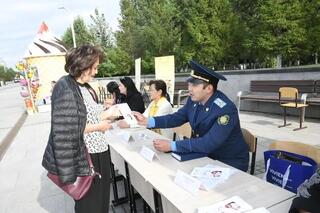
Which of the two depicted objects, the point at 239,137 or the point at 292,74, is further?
the point at 292,74

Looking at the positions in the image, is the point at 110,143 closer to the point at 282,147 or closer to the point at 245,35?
the point at 282,147

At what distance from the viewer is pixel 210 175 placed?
199cm

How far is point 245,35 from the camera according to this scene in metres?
14.5

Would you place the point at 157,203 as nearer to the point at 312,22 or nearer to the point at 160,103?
the point at 160,103

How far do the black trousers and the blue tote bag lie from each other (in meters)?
1.27

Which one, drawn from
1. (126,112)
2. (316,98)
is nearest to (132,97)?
(126,112)

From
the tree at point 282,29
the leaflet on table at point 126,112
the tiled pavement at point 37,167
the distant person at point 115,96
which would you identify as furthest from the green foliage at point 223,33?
the leaflet on table at point 126,112

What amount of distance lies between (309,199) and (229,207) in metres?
0.38

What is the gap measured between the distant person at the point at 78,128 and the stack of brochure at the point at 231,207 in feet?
3.07

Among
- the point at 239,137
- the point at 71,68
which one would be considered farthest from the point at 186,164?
the point at 71,68

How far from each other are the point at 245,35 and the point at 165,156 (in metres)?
13.3

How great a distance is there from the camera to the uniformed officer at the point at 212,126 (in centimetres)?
238

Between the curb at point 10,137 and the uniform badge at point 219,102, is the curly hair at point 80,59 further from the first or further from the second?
the curb at point 10,137

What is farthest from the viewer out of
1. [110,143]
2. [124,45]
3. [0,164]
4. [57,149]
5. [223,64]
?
[124,45]
